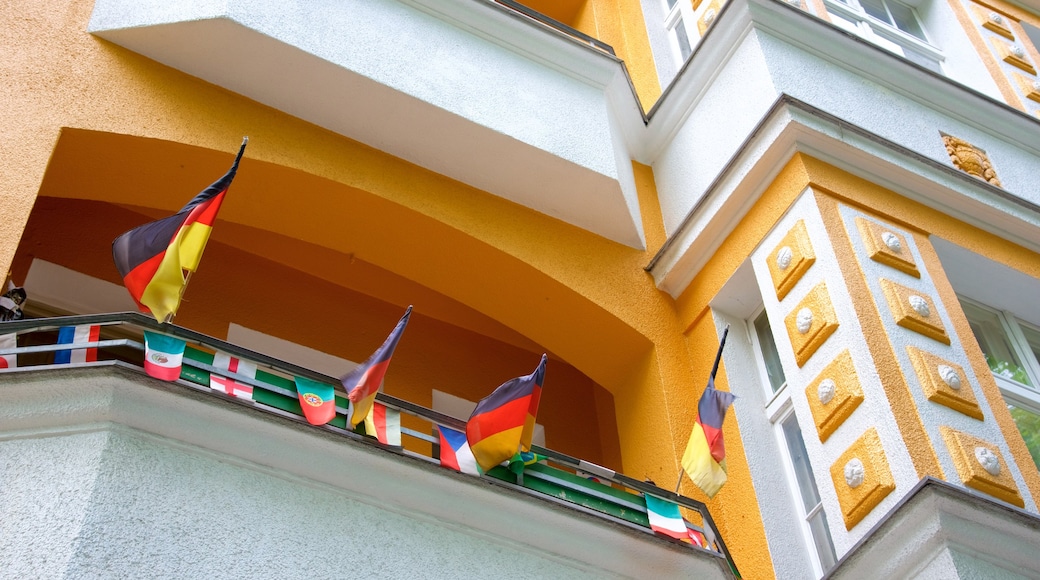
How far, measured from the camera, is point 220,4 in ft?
25.3

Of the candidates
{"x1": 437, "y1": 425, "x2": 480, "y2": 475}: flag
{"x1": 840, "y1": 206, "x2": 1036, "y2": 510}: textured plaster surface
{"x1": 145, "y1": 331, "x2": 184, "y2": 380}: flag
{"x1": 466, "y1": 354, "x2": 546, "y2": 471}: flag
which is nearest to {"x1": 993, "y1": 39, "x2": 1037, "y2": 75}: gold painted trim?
{"x1": 840, "y1": 206, "x2": 1036, "y2": 510}: textured plaster surface

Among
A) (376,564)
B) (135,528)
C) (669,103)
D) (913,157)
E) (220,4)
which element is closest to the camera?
(135,528)

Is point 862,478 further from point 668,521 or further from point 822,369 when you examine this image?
point 668,521

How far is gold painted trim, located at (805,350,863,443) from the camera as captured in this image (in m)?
6.71

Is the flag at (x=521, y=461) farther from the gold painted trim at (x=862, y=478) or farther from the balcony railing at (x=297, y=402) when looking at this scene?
the gold painted trim at (x=862, y=478)

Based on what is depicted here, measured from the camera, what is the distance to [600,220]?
8914 mm

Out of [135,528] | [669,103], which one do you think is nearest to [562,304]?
[669,103]

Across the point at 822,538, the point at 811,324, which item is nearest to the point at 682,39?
the point at 811,324

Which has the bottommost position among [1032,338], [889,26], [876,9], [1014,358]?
[1014,358]

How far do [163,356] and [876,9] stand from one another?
833 cm

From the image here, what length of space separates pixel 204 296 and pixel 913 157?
5.11m

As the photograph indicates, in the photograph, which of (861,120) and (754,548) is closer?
(754,548)

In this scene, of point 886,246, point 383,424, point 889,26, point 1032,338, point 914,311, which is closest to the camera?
point 383,424

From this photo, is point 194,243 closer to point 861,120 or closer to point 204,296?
point 204,296
